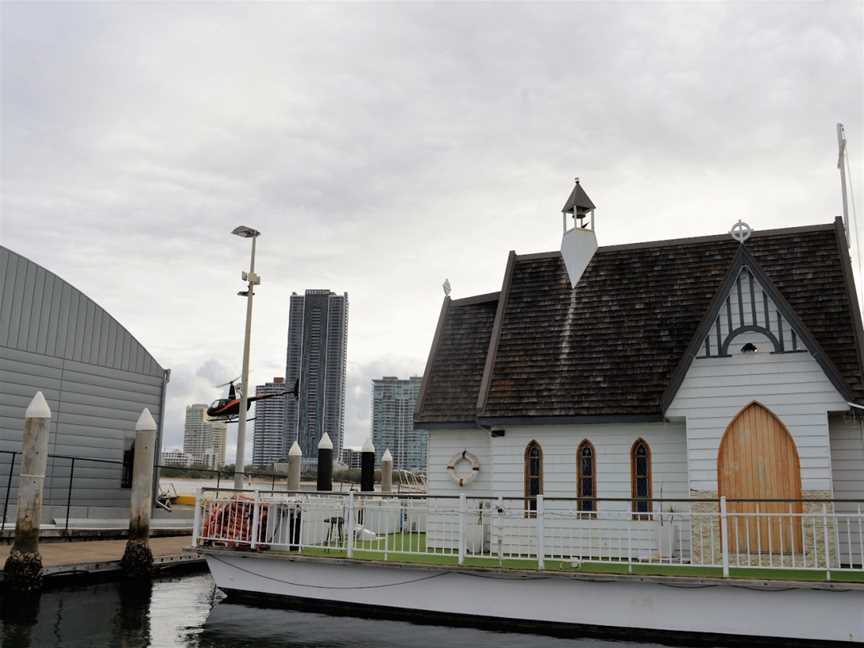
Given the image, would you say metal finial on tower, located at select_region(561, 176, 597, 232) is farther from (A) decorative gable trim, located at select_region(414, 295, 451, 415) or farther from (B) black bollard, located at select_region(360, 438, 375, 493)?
(B) black bollard, located at select_region(360, 438, 375, 493)

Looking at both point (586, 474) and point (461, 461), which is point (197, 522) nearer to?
point (461, 461)

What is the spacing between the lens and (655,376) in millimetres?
16484

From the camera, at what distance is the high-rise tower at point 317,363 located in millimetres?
165000

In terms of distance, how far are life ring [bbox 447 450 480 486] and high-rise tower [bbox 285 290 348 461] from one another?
14518 cm

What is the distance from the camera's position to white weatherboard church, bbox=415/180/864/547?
1473cm

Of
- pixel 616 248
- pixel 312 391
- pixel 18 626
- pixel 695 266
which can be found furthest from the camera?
pixel 312 391

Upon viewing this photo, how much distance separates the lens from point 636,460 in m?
16.5

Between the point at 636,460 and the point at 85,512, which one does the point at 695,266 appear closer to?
the point at 636,460

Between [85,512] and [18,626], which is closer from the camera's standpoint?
[18,626]

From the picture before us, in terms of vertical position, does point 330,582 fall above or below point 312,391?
below

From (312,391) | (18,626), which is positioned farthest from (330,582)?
(312,391)

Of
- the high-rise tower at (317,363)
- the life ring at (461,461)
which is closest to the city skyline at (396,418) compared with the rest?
the high-rise tower at (317,363)

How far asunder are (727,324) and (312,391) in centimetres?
15558

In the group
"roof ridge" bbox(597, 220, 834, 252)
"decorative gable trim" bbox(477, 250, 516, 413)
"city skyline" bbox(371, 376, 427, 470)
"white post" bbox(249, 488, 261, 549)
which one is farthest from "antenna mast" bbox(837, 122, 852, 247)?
"city skyline" bbox(371, 376, 427, 470)
